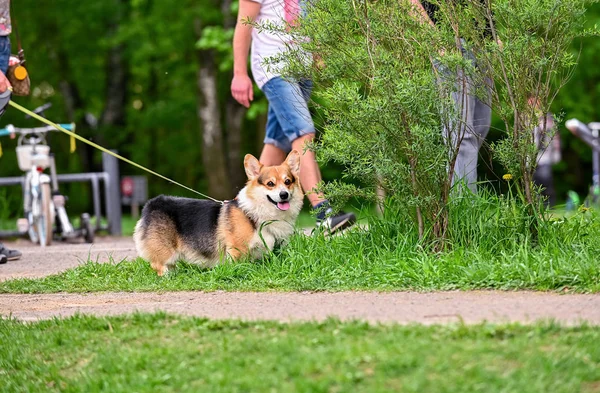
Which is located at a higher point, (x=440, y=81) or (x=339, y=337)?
(x=440, y=81)

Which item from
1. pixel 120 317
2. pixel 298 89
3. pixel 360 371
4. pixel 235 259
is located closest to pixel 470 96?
pixel 298 89

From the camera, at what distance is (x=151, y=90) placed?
36812 millimetres

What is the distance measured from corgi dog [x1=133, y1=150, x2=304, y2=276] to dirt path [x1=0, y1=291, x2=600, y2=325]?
767mm

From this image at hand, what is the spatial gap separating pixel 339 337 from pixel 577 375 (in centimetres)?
116

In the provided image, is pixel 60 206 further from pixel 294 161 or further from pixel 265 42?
pixel 294 161

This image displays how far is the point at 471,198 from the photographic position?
7441mm

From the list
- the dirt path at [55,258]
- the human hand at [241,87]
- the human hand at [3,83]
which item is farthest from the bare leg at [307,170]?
the human hand at [3,83]

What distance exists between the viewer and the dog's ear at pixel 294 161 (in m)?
7.80

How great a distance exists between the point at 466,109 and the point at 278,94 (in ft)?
6.56

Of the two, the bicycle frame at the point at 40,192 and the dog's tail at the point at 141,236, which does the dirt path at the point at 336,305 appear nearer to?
the dog's tail at the point at 141,236

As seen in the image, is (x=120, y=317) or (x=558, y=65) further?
(x=558, y=65)

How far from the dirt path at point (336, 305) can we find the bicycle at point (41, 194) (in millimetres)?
4723

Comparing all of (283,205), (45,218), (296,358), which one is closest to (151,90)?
(45,218)

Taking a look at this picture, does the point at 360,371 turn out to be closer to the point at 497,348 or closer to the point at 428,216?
the point at 497,348
